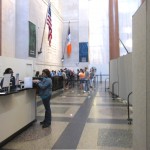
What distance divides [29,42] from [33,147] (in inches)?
512

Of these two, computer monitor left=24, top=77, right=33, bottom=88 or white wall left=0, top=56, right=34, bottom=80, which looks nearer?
computer monitor left=24, top=77, right=33, bottom=88

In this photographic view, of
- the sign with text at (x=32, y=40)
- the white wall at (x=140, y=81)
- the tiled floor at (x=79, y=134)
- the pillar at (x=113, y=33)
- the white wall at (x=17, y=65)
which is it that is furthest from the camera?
the pillar at (x=113, y=33)

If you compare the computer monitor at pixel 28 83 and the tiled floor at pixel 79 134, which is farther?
the computer monitor at pixel 28 83

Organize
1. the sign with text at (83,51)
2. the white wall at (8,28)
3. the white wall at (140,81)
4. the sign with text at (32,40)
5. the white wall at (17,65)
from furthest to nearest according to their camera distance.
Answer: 1. the sign with text at (83,51)
2. the sign with text at (32,40)
3. the white wall at (8,28)
4. the white wall at (17,65)
5. the white wall at (140,81)

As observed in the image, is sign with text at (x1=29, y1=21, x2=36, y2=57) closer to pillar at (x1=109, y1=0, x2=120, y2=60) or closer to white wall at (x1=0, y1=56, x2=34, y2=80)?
white wall at (x1=0, y1=56, x2=34, y2=80)

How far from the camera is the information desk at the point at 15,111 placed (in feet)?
17.4

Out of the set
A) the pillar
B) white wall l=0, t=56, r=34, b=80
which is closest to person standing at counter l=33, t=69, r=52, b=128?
white wall l=0, t=56, r=34, b=80

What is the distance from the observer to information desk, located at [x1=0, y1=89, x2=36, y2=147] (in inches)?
209

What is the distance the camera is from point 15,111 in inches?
232

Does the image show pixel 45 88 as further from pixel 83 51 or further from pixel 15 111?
pixel 83 51

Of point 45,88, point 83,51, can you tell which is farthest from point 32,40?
point 83,51

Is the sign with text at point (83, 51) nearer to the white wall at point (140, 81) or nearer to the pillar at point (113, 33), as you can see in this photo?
the pillar at point (113, 33)

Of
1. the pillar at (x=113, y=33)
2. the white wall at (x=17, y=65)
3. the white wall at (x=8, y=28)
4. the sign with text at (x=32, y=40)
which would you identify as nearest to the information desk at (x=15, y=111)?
the white wall at (x=17, y=65)

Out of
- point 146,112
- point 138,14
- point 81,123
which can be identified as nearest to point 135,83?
point 146,112
